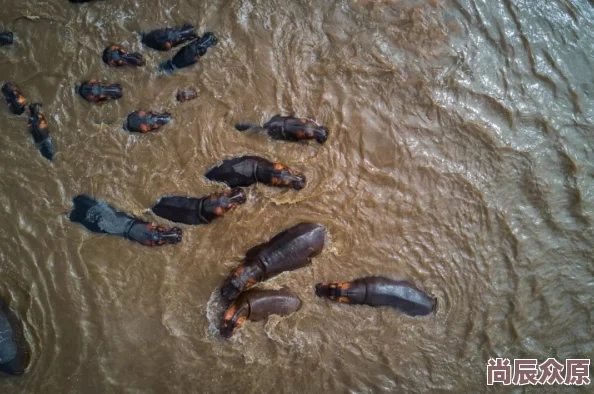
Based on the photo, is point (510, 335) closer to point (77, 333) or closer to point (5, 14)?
point (77, 333)

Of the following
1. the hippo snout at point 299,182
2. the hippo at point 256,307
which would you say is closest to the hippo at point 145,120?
the hippo snout at point 299,182

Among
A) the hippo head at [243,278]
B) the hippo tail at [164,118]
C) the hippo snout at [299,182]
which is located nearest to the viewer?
the hippo head at [243,278]

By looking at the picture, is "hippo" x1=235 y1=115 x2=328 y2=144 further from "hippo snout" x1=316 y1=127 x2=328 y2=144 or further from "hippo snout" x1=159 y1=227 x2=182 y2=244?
"hippo snout" x1=159 y1=227 x2=182 y2=244

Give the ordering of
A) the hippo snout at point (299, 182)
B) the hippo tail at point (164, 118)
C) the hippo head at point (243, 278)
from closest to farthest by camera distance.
→ the hippo head at point (243, 278)
the hippo snout at point (299, 182)
the hippo tail at point (164, 118)

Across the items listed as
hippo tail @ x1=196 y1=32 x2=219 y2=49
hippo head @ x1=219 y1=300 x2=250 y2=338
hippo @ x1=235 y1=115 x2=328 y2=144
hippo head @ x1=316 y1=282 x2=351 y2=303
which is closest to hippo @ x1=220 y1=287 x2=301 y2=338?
hippo head @ x1=219 y1=300 x2=250 y2=338

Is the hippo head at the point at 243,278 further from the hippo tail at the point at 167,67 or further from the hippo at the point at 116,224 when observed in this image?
the hippo tail at the point at 167,67

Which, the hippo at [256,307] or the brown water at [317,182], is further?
the brown water at [317,182]

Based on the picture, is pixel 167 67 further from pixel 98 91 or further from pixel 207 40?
pixel 98 91
